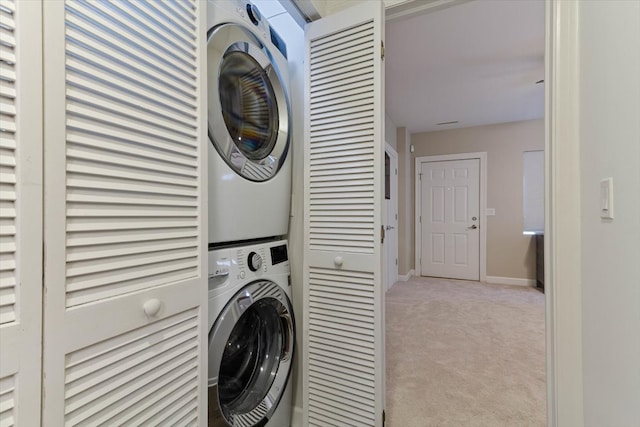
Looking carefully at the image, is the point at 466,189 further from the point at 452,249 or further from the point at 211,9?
the point at 211,9

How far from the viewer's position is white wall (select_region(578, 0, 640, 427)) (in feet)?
2.20

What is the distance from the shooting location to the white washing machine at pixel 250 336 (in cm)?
100

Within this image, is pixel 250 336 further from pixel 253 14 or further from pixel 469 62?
pixel 469 62

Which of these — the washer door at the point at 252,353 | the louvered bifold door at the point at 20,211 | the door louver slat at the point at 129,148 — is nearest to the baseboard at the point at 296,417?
the washer door at the point at 252,353

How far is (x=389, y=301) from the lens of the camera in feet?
11.8

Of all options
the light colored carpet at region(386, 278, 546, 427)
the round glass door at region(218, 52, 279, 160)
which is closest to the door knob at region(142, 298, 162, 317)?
the round glass door at region(218, 52, 279, 160)

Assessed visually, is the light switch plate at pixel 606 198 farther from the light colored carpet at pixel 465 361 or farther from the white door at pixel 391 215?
the white door at pixel 391 215

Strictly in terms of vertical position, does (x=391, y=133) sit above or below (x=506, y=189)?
above

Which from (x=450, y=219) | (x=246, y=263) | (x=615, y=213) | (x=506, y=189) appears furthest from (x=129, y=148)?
(x=506, y=189)

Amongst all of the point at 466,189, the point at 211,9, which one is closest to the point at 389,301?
the point at 466,189

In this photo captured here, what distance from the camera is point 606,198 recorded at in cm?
78

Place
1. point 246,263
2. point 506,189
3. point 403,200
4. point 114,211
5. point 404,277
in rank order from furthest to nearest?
point 403,200 < point 404,277 < point 506,189 < point 246,263 < point 114,211

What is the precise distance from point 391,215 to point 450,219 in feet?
3.90

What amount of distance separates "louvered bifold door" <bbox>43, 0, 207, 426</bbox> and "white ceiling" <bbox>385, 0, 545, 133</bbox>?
1.27m
